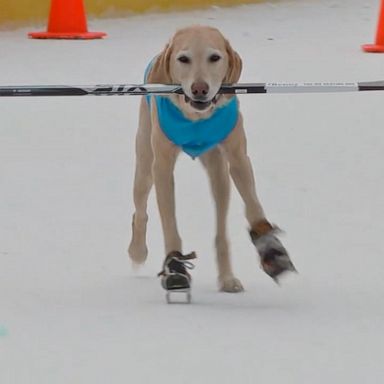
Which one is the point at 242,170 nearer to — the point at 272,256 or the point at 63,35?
the point at 272,256

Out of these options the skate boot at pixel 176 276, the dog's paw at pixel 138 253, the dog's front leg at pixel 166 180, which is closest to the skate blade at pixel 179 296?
the skate boot at pixel 176 276

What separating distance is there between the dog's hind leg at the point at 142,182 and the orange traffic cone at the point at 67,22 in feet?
15.1

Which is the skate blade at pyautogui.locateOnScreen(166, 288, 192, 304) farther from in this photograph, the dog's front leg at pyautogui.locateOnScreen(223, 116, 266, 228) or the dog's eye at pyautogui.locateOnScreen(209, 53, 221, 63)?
the dog's eye at pyautogui.locateOnScreen(209, 53, 221, 63)

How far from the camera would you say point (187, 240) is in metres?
4.37

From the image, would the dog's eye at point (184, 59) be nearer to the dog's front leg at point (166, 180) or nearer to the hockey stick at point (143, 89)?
the hockey stick at point (143, 89)

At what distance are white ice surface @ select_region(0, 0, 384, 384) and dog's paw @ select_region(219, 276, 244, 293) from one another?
36mm

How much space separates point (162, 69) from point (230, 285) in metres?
0.64

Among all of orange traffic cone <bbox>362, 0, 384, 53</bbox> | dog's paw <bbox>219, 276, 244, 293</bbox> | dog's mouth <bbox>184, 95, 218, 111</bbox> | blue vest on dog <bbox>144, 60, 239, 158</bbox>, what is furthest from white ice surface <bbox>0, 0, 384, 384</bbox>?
dog's mouth <bbox>184, 95, 218, 111</bbox>

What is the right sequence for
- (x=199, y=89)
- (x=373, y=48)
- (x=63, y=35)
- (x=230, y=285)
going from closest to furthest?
(x=199, y=89)
(x=230, y=285)
(x=373, y=48)
(x=63, y=35)

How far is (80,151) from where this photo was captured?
5.71 m

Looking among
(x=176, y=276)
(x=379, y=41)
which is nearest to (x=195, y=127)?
(x=176, y=276)

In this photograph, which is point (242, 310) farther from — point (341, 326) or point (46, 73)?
point (46, 73)

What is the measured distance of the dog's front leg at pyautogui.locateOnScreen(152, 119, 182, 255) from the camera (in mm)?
3676

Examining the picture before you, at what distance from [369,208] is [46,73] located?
293cm
